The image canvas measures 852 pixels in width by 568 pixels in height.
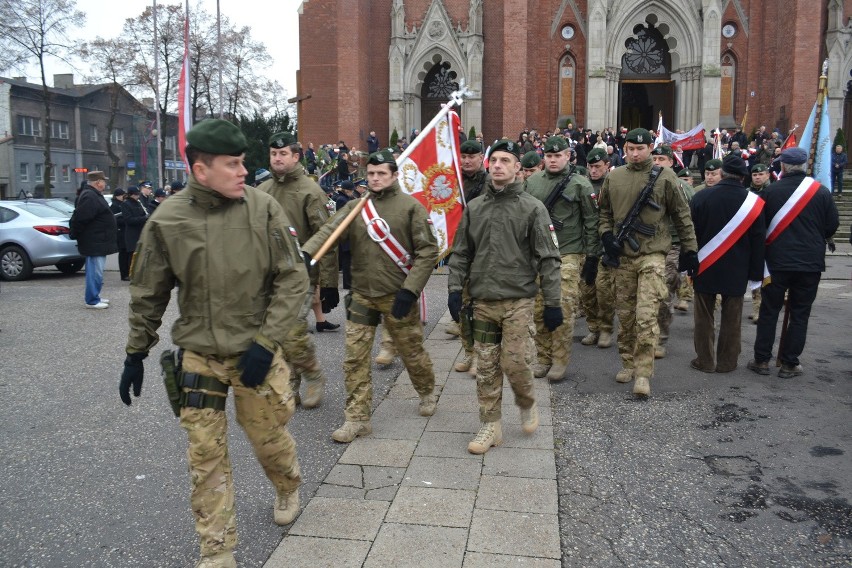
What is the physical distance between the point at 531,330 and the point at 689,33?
83.5 feet

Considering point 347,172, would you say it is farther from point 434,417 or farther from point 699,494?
point 699,494

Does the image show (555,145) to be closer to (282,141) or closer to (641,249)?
(641,249)

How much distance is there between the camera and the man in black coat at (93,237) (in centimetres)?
1088

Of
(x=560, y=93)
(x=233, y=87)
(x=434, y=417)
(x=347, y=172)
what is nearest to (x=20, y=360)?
(x=434, y=417)

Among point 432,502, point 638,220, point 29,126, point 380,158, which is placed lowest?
point 432,502

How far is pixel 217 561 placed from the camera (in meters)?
3.31

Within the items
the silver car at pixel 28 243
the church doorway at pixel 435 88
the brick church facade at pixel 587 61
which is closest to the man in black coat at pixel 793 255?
the silver car at pixel 28 243

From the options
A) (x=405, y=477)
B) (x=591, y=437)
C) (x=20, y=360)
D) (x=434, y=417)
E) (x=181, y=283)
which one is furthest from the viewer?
(x=20, y=360)

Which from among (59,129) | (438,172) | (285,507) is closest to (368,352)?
(285,507)

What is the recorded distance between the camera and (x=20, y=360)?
25.5ft

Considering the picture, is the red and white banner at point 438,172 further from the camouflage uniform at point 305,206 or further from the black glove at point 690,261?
the black glove at point 690,261

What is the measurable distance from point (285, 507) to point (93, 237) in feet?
27.7

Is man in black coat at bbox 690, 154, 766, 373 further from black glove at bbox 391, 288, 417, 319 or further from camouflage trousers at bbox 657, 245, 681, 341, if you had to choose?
black glove at bbox 391, 288, 417, 319

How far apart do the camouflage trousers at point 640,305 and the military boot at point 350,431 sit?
8.06ft
